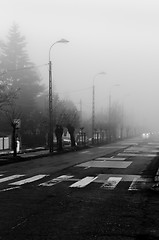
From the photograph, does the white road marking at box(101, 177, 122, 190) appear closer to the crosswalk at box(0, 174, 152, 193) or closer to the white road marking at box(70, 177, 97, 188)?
the crosswalk at box(0, 174, 152, 193)

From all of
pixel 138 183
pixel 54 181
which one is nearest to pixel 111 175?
pixel 138 183

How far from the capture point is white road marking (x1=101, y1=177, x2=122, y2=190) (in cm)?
1346

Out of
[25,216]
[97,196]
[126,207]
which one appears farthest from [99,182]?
[25,216]

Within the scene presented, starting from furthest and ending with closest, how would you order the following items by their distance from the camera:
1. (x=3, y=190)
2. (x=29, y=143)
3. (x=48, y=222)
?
(x=29, y=143) → (x=3, y=190) → (x=48, y=222)

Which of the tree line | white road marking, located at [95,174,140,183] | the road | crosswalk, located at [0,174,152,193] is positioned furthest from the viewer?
the tree line

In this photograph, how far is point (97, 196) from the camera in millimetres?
11180

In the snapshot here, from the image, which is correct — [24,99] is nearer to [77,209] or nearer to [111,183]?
[111,183]

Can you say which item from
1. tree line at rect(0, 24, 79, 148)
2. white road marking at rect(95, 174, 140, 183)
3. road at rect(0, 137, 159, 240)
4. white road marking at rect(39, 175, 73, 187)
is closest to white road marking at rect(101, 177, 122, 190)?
road at rect(0, 137, 159, 240)

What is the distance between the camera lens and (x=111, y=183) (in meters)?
14.4

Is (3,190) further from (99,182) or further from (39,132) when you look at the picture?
(39,132)

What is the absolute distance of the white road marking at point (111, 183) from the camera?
A: 44.2 ft

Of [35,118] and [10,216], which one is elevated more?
[35,118]

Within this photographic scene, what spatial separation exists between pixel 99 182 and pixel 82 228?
7.35 metres

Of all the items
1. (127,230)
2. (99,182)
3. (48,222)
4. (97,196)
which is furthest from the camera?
(99,182)
